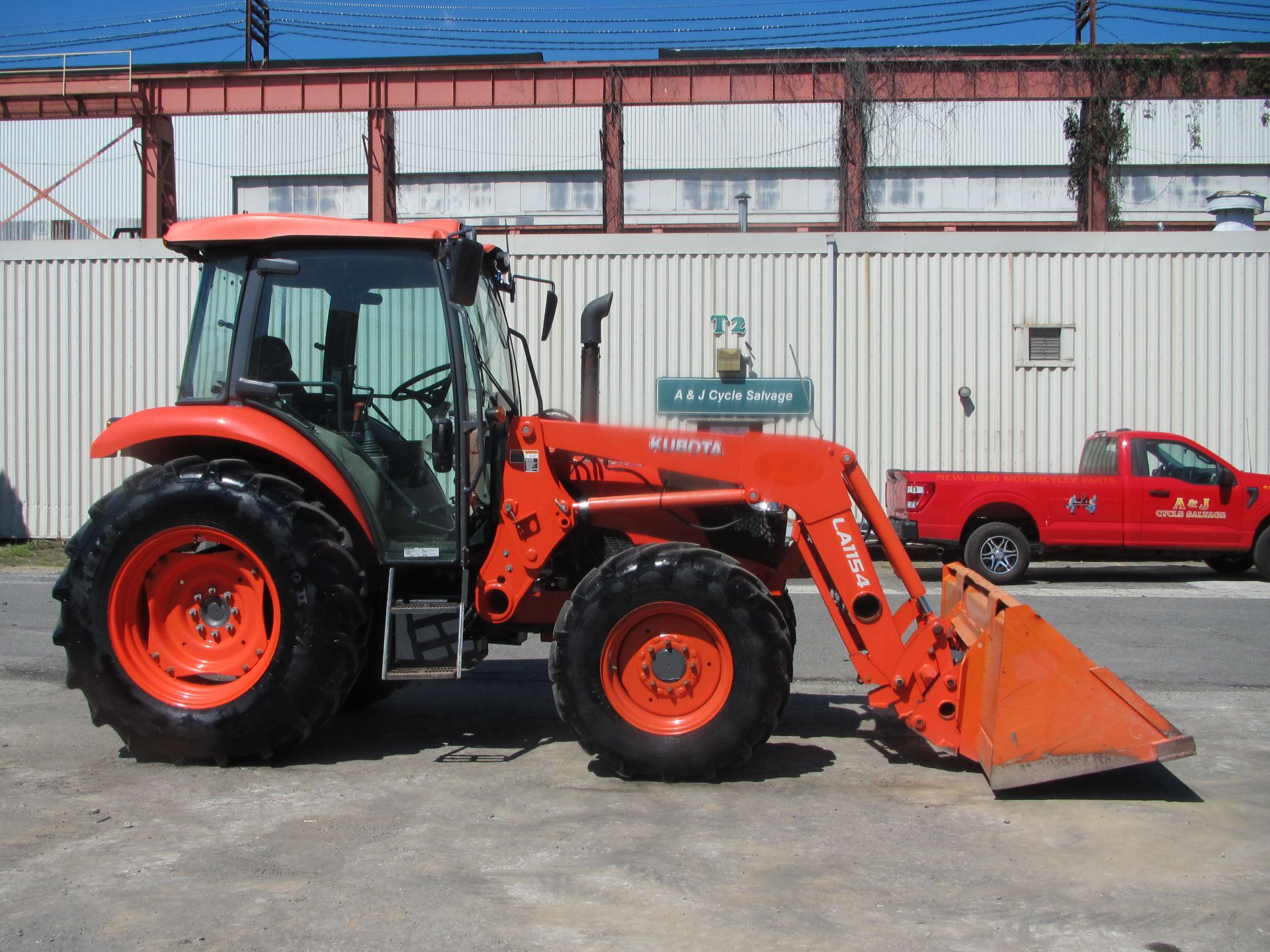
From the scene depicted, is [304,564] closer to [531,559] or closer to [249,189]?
[531,559]

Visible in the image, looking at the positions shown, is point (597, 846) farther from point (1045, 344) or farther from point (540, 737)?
point (1045, 344)

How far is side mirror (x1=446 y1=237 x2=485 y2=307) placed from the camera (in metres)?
4.82

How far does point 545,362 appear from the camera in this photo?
1585 centimetres

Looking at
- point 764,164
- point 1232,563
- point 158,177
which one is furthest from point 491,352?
point 158,177

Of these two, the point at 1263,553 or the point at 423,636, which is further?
the point at 1263,553

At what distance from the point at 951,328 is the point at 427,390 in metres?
12.0

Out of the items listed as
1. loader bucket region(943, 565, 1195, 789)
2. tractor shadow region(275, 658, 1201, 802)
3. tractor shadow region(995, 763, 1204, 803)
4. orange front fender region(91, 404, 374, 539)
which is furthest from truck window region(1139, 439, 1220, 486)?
orange front fender region(91, 404, 374, 539)

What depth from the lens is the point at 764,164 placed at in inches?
1059

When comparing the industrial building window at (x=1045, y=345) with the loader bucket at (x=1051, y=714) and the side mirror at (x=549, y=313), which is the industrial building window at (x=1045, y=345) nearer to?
the side mirror at (x=549, y=313)

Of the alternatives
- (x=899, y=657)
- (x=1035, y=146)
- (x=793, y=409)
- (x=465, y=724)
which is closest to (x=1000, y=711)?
(x=899, y=657)

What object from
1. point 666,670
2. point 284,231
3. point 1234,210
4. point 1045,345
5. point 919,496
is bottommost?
point 666,670

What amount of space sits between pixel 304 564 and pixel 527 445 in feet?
3.85

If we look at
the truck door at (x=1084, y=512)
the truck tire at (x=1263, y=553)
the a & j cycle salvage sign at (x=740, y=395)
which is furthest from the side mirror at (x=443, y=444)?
the truck tire at (x=1263, y=553)

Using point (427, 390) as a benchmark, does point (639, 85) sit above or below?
above
